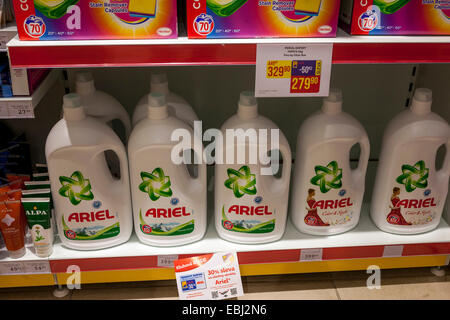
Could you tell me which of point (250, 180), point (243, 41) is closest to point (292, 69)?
point (243, 41)

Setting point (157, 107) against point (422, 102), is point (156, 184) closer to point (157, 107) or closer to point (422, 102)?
point (157, 107)

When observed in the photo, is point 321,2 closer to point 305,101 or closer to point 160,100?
point 160,100

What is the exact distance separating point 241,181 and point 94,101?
516mm

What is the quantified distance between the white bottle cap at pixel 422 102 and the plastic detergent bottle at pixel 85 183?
85 centimetres

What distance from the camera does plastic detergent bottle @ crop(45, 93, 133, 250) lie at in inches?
50.8

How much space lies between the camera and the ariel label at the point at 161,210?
53.7 inches

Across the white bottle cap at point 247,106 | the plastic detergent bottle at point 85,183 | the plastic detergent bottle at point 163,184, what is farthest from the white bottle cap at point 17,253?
the white bottle cap at point 247,106

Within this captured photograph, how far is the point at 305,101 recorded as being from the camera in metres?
1.76

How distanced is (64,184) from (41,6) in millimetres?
497

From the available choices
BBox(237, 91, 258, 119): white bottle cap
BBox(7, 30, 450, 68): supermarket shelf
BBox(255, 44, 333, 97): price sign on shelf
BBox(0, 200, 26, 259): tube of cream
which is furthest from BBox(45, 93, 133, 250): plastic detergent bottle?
BBox(255, 44, 333, 97): price sign on shelf

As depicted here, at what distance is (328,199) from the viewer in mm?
1465

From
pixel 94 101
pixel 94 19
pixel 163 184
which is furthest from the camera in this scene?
pixel 94 101

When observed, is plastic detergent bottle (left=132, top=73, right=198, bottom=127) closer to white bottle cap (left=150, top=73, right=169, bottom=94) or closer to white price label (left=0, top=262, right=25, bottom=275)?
white bottle cap (left=150, top=73, right=169, bottom=94)
